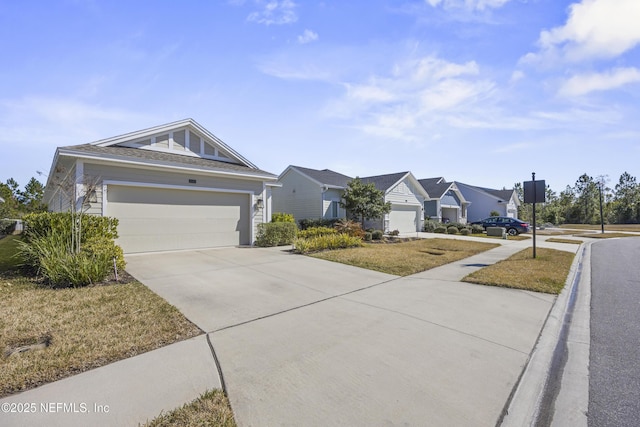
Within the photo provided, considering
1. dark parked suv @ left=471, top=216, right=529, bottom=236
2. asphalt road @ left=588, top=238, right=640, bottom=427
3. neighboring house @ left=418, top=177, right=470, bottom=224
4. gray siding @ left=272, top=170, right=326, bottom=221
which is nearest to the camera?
asphalt road @ left=588, top=238, right=640, bottom=427

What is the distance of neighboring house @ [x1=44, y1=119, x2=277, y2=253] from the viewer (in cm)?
902

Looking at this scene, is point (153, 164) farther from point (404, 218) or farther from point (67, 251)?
point (404, 218)

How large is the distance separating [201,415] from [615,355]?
182 inches

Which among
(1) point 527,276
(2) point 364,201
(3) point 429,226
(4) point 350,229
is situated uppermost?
(2) point 364,201

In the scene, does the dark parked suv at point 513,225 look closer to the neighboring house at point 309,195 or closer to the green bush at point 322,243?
the neighboring house at point 309,195

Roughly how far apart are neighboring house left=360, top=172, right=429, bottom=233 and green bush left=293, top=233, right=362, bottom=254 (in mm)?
8619

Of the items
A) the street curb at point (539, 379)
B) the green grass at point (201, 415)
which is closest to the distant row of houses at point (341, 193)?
the street curb at point (539, 379)

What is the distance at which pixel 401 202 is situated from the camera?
72.5 feet

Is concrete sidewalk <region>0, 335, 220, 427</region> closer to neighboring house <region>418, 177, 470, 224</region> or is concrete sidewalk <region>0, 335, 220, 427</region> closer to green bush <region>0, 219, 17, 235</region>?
neighboring house <region>418, 177, 470, 224</region>

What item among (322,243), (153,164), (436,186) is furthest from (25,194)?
(436,186)

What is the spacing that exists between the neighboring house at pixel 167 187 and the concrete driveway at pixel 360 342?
137 inches

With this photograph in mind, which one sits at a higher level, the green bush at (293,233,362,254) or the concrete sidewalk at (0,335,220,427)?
the green bush at (293,233,362,254)

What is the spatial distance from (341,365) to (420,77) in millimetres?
9427

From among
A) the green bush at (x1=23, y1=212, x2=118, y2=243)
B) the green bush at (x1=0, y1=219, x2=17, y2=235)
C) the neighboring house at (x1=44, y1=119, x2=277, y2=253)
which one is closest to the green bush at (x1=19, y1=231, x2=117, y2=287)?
the green bush at (x1=23, y1=212, x2=118, y2=243)
